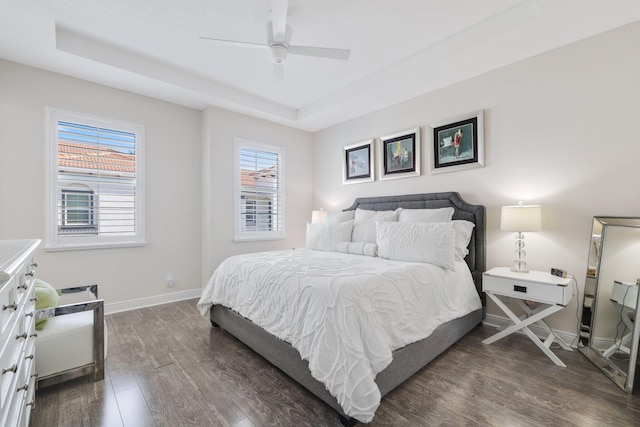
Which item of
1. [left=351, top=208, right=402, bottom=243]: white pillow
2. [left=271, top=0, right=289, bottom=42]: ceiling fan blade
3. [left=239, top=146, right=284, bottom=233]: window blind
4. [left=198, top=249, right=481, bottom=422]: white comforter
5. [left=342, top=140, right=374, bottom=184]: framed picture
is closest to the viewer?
[left=198, top=249, right=481, bottom=422]: white comforter

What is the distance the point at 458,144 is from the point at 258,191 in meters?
2.90

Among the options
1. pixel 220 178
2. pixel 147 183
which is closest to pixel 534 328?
pixel 220 178

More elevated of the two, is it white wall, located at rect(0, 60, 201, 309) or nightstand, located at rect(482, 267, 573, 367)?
white wall, located at rect(0, 60, 201, 309)

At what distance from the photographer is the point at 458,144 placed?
10.9 ft

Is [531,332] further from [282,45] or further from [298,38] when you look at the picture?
[298,38]

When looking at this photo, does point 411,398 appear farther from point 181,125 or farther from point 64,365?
point 181,125

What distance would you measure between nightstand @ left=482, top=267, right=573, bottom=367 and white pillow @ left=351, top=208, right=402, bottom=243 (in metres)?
1.21

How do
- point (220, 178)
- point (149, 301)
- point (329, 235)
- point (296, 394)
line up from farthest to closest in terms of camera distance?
1. point (220, 178)
2. point (149, 301)
3. point (329, 235)
4. point (296, 394)

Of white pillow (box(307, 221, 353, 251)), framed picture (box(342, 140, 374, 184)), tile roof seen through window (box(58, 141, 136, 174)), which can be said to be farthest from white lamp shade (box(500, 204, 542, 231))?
tile roof seen through window (box(58, 141, 136, 174))

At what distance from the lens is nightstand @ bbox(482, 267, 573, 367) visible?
226cm

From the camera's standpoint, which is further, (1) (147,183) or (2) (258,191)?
(2) (258,191)

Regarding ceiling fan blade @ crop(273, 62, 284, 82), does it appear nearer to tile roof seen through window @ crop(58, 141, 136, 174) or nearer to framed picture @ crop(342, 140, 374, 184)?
framed picture @ crop(342, 140, 374, 184)

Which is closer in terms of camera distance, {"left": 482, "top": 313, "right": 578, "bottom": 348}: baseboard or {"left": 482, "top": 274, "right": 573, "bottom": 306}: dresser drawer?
{"left": 482, "top": 274, "right": 573, "bottom": 306}: dresser drawer

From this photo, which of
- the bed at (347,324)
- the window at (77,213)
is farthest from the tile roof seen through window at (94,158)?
the bed at (347,324)
